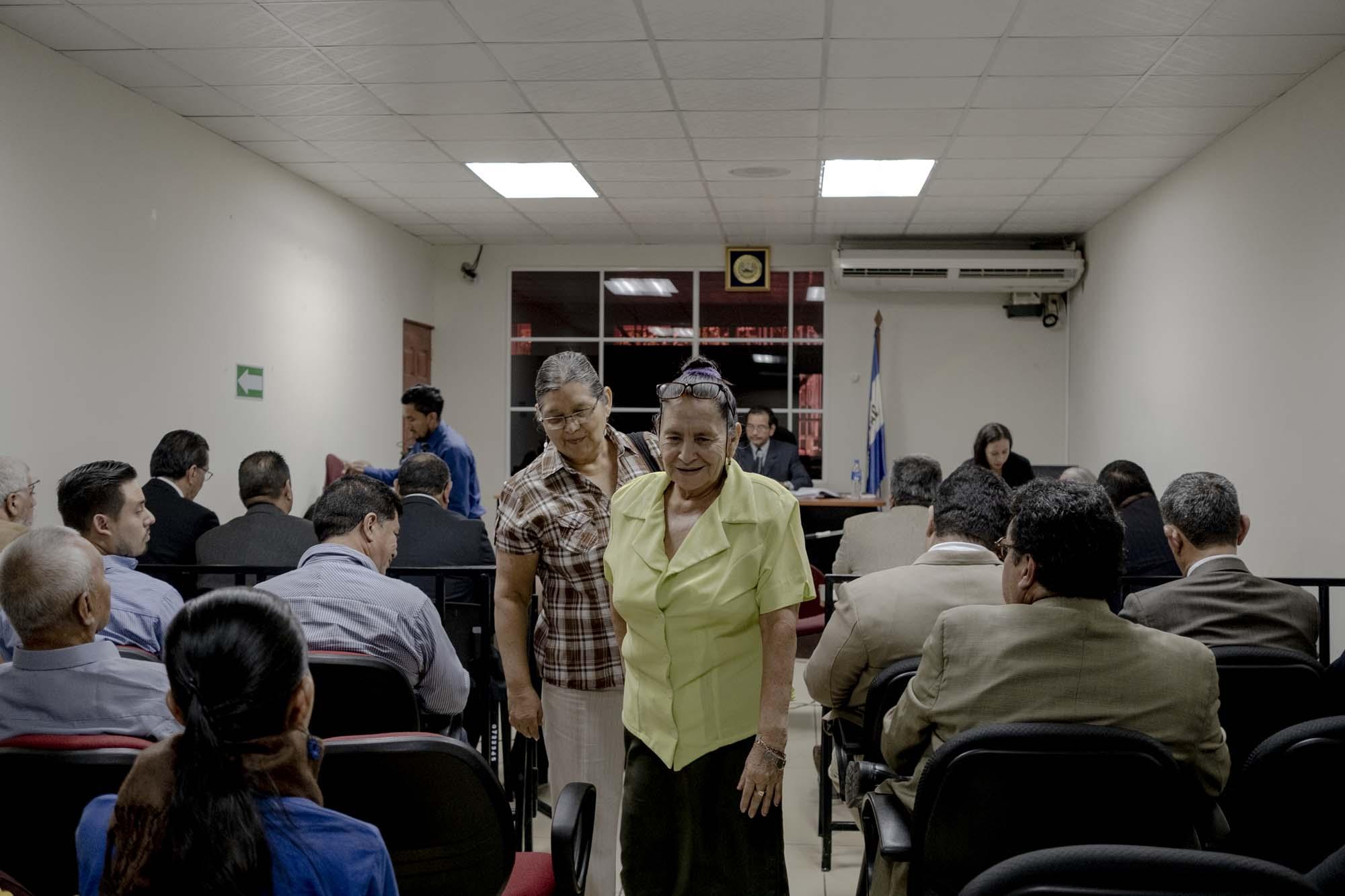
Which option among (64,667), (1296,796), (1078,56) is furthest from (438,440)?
(1296,796)

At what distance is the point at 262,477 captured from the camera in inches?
155

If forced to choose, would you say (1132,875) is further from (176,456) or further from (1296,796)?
(176,456)

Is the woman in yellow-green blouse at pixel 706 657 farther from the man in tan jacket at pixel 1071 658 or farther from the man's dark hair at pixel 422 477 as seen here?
the man's dark hair at pixel 422 477

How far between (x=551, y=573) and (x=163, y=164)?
14.2 ft

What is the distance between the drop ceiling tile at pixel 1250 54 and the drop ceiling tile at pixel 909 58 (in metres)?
0.83

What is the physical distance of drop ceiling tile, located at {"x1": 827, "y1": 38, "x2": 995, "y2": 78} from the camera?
14.2 feet

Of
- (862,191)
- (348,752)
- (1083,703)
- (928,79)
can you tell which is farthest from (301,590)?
(862,191)

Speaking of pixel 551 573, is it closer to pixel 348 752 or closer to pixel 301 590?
pixel 301 590

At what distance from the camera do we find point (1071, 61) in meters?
4.55

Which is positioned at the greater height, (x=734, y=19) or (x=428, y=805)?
(x=734, y=19)

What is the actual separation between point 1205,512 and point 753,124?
3622 mm

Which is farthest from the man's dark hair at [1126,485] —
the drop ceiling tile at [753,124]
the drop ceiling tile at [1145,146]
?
the drop ceiling tile at [1145,146]

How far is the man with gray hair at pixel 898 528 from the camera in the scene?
13.0ft

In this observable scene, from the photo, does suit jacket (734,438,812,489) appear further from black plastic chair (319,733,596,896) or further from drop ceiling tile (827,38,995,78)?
black plastic chair (319,733,596,896)
